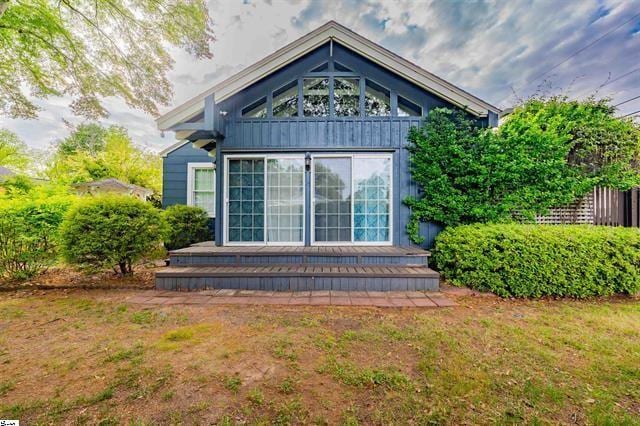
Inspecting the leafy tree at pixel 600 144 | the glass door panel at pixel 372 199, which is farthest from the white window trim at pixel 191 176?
the leafy tree at pixel 600 144

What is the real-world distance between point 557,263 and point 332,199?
3.89m

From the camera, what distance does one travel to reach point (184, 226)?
21.3ft

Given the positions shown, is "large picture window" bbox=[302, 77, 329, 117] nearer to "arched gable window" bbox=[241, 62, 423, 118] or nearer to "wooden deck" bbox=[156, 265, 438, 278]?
"arched gable window" bbox=[241, 62, 423, 118]

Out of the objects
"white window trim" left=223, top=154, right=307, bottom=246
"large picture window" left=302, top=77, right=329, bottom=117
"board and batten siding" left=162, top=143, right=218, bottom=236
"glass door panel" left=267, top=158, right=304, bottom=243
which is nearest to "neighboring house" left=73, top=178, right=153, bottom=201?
"board and batten siding" left=162, top=143, right=218, bottom=236

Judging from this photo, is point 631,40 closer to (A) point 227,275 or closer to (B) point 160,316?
(A) point 227,275

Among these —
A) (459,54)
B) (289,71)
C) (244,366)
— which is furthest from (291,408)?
(459,54)

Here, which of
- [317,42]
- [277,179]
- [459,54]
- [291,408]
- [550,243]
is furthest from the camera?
[459,54]

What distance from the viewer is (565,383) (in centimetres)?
190

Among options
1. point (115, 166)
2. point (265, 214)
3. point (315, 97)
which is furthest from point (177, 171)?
point (115, 166)

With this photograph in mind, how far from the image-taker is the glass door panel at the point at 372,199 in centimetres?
547

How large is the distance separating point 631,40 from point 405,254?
1180 cm

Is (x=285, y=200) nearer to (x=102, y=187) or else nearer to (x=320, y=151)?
(x=320, y=151)

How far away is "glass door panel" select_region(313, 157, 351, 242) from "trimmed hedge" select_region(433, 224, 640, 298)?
2.53 meters

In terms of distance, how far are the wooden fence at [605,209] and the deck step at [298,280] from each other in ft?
13.4
